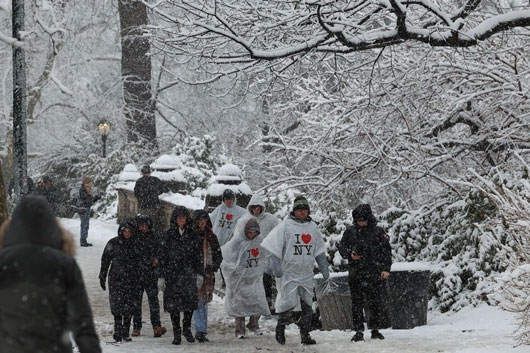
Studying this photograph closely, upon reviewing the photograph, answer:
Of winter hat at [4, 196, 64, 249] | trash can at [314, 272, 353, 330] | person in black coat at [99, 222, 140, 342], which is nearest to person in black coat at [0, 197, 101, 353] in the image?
winter hat at [4, 196, 64, 249]

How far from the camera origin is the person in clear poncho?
39.1ft

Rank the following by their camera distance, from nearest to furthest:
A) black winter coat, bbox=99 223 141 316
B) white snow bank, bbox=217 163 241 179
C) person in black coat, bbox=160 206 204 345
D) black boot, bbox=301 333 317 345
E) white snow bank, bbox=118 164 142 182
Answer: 1. black boot, bbox=301 333 317 345
2. person in black coat, bbox=160 206 204 345
3. black winter coat, bbox=99 223 141 316
4. white snow bank, bbox=217 163 241 179
5. white snow bank, bbox=118 164 142 182

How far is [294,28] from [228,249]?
2998 millimetres

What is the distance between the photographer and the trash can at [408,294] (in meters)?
11.9

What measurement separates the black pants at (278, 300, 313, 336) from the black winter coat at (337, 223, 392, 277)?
678 mm

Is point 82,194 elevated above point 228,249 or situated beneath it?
elevated above

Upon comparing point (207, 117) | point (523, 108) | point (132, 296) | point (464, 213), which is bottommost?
point (132, 296)

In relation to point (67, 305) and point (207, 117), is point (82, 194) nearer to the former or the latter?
→ point (207, 117)

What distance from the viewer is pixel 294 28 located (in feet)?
35.0

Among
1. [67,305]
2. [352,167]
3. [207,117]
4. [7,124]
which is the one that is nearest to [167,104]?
[207,117]

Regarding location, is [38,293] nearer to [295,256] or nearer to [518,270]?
[518,270]

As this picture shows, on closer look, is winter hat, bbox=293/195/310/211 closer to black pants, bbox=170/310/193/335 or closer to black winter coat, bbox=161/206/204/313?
black winter coat, bbox=161/206/204/313

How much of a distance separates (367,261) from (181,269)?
216cm

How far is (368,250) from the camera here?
11.0 meters
